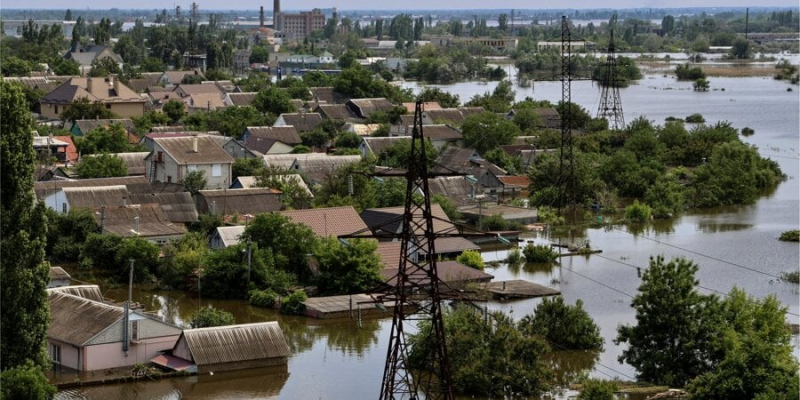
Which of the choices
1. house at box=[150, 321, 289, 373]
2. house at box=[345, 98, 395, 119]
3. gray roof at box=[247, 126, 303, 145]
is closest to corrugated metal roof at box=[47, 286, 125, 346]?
house at box=[150, 321, 289, 373]

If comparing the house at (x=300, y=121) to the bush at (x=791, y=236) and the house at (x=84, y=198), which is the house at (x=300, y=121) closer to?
the house at (x=84, y=198)

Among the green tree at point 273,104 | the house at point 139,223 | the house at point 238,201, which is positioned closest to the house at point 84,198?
the house at point 139,223

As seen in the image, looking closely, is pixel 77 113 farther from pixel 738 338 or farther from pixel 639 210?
pixel 738 338

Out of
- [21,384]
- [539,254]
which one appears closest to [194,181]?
[539,254]

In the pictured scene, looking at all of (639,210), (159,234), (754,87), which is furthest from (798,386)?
(754,87)

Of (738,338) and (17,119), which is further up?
(17,119)

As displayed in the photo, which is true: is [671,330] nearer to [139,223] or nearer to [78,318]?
[78,318]

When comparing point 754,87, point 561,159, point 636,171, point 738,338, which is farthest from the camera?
point 754,87
